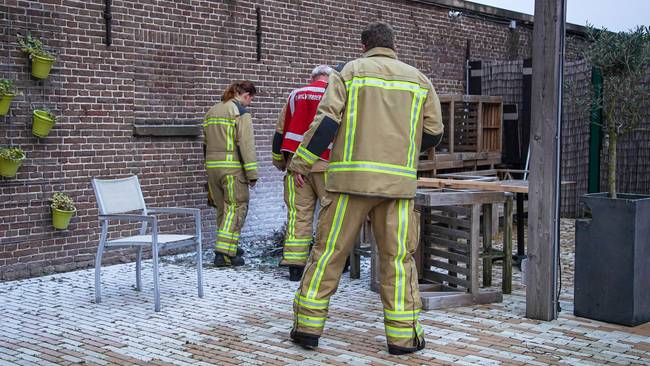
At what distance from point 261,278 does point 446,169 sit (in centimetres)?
502

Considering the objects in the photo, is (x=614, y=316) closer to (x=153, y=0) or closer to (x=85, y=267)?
(x=85, y=267)

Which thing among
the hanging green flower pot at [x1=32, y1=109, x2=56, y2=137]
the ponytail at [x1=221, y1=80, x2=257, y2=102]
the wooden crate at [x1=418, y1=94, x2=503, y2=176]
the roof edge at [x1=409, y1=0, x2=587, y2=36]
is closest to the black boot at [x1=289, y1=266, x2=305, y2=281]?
the ponytail at [x1=221, y1=80, x2=257, y2=102]

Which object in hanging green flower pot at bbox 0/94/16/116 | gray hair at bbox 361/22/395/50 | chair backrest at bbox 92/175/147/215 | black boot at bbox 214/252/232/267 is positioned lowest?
black boot at bbox 214/252/232/267

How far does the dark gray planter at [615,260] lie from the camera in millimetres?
5520

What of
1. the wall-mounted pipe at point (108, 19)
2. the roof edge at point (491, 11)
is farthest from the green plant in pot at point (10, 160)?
the roof edge at point (491, 11)

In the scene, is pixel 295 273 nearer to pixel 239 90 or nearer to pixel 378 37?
pixel 239 90

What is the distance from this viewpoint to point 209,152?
8.26 meters

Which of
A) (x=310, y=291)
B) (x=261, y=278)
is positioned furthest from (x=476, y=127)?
(x=310, y=291)

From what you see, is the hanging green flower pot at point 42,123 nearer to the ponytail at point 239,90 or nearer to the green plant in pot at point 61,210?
the green plant in pot at point 61,210

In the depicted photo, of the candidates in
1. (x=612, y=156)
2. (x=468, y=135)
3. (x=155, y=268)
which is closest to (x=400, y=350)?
(x=155, y=268)

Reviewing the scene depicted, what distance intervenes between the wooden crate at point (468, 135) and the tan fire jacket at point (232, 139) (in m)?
3.32

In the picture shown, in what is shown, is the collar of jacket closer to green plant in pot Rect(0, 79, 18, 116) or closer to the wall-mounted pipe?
green plant in pot Rect(0, 79, 18, 116)

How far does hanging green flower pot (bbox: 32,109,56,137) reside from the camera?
747 centimetres

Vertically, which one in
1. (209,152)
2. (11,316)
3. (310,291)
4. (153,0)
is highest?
(153,0)
